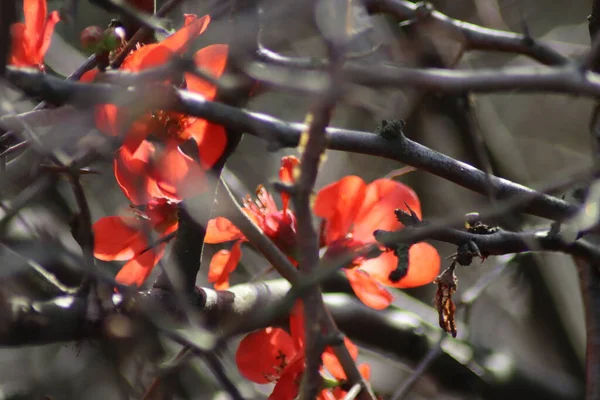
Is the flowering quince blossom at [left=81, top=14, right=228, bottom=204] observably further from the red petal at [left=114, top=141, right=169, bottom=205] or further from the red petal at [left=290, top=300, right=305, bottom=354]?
the red petal at [left=290, top=300, right=305, bottom=354]

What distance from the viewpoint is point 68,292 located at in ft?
3.61

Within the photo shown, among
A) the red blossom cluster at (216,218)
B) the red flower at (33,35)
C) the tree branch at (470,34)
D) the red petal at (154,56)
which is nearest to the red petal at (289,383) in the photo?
the red blossom cluster at (216,218)

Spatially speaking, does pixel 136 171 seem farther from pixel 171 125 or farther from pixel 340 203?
pixel 340 203

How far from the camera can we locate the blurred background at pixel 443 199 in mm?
1945

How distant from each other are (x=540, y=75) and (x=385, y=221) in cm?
59

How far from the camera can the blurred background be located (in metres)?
1.95

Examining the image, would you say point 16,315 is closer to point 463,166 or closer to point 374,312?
point 463,166

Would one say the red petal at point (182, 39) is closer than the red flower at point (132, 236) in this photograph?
Yes

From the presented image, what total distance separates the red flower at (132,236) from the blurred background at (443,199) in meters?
0.13

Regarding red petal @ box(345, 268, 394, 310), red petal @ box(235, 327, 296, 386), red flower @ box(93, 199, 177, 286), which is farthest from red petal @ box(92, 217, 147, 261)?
red petal @ box(345, 268, 394, 310)

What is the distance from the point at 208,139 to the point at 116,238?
0.27 m

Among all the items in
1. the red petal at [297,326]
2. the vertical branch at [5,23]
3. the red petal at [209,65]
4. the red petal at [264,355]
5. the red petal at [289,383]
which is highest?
the vertical branch at [5,23]

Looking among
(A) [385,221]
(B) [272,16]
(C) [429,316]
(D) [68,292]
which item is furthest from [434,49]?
(D) [68,292]

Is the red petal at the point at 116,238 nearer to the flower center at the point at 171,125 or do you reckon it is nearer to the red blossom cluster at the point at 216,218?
the red blossom cluster at the point at 216,218
